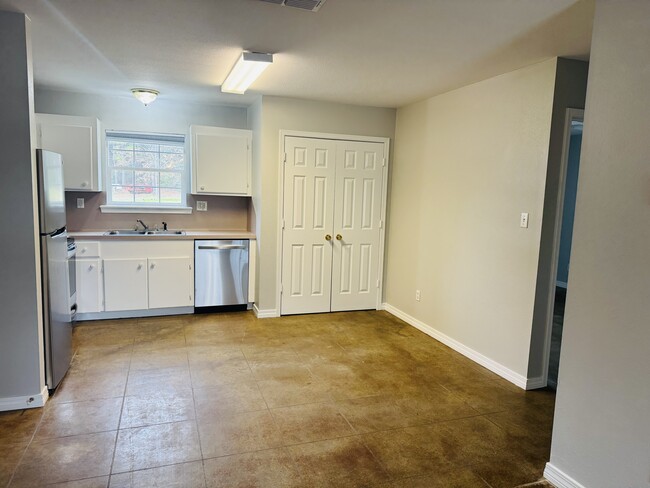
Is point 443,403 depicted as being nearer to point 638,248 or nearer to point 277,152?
point 638,248

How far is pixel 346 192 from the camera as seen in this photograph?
5.03m

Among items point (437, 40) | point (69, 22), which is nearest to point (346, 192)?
point (437, 40)

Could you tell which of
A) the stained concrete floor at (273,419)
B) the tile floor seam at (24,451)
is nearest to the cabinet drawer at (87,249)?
the stained concrete floor at (273,419)

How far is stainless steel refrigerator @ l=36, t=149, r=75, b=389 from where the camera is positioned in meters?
2.79

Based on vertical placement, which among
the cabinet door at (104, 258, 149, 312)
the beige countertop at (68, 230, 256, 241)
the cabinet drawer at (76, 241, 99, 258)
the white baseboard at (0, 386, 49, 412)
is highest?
the beige countertop at (68, 230, 256, 241)

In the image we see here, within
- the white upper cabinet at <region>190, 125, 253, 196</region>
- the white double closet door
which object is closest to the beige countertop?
the white upper cabinet at <region>190, 125, 253, 196</region>

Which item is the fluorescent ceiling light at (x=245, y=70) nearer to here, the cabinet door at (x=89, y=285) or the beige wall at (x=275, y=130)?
the beige wall at (x=275, y=130)

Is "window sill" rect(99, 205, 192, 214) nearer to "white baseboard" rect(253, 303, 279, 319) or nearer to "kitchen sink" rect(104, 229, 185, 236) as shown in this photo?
"kitchen sink" rect(104, 229, 185, 236)

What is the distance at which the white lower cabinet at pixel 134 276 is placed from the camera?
4512 millimetres

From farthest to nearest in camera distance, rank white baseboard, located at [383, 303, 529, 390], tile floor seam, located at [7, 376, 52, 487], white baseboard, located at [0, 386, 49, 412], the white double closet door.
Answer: the white double closet door → white baseboard, located at [383, 303, 529, 390] → white baseboard, located at [0, 386, 49, 412] → tile floor seam, located at [7, 376, 52, 487]

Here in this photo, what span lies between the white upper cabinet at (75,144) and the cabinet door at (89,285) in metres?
0.85

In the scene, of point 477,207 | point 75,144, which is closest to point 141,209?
point 75,144

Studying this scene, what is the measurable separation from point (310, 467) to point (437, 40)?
2640 millimetres

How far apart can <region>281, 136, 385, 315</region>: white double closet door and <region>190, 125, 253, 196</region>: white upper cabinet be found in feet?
2.19
